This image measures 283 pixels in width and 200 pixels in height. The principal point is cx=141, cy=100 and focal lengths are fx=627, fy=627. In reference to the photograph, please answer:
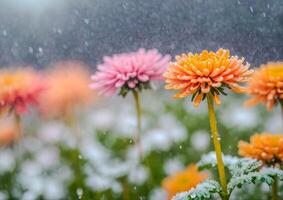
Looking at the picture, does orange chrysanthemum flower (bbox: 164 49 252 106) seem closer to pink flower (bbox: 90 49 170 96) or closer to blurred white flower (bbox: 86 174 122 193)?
pink flower (bbox: 90 49 170 96)

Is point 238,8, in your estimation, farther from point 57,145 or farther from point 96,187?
point 96,187

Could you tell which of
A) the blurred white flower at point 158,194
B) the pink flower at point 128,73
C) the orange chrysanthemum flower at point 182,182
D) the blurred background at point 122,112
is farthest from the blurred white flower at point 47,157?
the pink flower at point 128,73

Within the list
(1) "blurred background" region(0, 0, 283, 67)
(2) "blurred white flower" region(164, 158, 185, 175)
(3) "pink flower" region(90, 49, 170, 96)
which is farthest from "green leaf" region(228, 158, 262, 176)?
(1) "blurred background" region(0, 0, 283, 67)

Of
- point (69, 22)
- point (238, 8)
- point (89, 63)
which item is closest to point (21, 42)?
point (69, 22)

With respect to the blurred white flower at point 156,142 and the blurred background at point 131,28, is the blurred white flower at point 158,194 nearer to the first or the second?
the blurred white flower at point 156,142

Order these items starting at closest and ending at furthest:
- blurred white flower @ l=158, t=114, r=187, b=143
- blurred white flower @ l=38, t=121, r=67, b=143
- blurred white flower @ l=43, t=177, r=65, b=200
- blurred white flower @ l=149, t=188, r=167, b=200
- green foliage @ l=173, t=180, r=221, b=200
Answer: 1. green foliage @ l=173, t=180, r=221, b=200
2. blurred white flower @ l=149, t=188, r=167, b=200
3. blurred white flower @ l=43, t=177, r=65, b=200
4. blurred white flower @ l=158, t=114, r=187, b=143
5. blurred white flower @ l=38, t=121, r=67, b=143

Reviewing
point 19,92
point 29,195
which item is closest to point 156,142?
point 29,195
